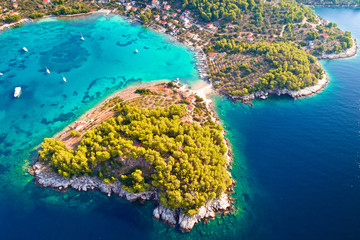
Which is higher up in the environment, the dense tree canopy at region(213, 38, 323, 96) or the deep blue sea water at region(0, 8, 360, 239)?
the dense tree canopy at region(213, 38, 323, 96)

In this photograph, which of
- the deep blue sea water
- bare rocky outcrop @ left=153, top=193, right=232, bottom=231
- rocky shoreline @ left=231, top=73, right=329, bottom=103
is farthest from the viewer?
rocky shoreline @ left=231, top=73, right=329, bottom=103

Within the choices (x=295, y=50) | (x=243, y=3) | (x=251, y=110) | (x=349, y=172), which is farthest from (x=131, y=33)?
(x=349, y=172)

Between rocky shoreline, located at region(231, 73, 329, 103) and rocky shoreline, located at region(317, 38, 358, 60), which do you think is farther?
rocky shoreline, located at region(317, 38, 358, 60)

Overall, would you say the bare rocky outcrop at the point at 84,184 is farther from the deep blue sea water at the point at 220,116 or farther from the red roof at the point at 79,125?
the red roof at the point at 79,125

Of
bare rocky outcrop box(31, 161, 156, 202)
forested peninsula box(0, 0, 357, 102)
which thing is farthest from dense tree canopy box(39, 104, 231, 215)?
forested peninsula box(0, 0, 357, 102)

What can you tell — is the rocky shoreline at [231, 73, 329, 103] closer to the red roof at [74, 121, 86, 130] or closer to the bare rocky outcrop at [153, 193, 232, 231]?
the bare rocky outcrop at [153, 193, 232, 231]

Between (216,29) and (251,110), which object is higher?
(216,29)

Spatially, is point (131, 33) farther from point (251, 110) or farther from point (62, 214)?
point (62, 214)
